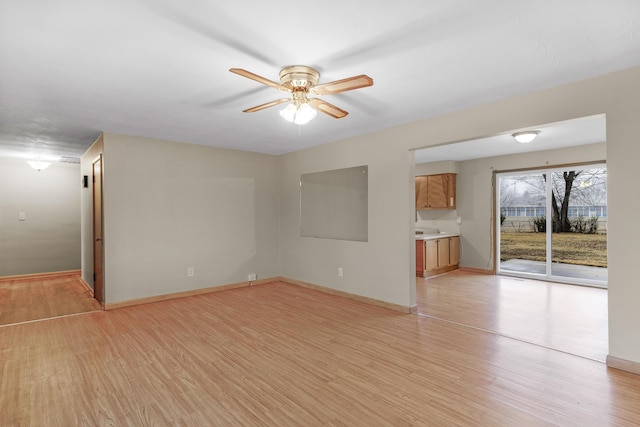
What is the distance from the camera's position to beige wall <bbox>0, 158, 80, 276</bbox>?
20.8ft

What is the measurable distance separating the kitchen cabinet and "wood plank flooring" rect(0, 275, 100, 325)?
5.23m

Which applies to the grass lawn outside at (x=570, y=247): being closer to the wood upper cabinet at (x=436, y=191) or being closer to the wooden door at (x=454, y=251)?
the wooden door at (x=454, y=251)

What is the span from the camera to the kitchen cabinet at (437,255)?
20.9 feet

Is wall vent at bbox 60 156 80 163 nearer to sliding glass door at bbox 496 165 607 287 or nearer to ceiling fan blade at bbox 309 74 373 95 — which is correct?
ceiling fan blade at bbox 309 74 373 95

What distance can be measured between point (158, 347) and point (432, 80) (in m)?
3.42

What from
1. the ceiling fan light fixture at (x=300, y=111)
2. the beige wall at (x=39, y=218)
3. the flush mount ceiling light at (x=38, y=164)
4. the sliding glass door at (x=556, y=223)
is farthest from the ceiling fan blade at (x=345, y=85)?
the beige wall at (x=39, y=218)

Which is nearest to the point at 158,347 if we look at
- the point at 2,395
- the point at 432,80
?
the point at 2,395

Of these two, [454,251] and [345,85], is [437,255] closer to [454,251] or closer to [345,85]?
[454,251]

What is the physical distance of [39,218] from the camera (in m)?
6.63

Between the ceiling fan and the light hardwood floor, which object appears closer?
the light hardwood floor

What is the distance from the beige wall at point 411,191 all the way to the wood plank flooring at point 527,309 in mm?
541

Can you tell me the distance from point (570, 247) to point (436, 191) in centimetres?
259

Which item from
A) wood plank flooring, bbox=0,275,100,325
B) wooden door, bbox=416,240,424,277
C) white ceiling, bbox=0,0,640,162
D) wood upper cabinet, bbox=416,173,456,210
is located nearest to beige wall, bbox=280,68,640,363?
white ceiling, bbox=0,0,640,162

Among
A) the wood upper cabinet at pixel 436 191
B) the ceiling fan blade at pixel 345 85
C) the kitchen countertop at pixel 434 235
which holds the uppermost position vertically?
the ceiling fan blade at pixel 345 85
